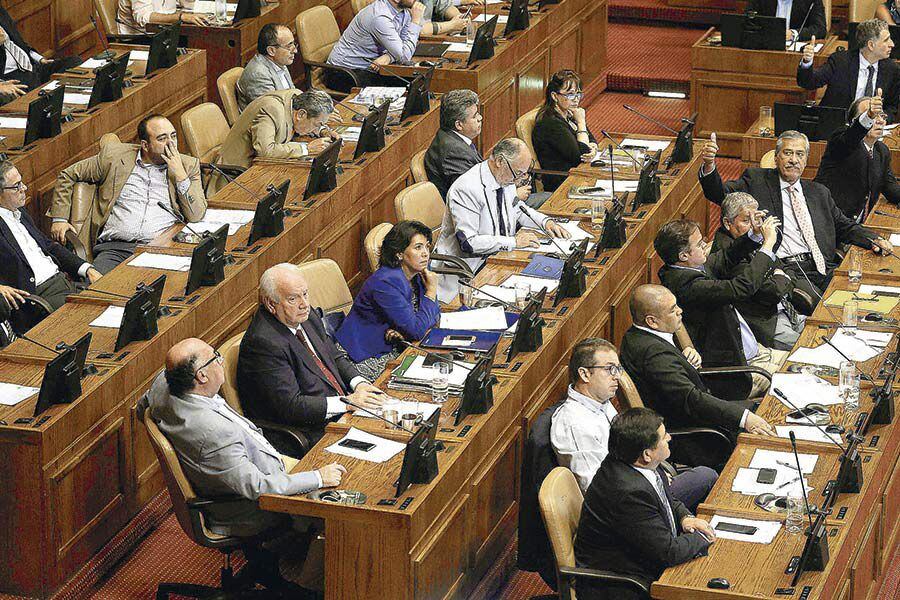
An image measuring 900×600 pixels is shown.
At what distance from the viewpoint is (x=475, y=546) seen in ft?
16.6

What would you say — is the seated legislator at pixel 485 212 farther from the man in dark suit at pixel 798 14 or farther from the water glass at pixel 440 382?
the man in dark suit at pixel 798 14

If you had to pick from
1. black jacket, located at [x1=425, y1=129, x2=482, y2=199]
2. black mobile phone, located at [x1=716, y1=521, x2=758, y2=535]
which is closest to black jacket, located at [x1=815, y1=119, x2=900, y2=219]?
black jacket, located at [x1=425, y1=129, x2=482, y2=199]

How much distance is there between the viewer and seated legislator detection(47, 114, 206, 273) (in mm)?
6566

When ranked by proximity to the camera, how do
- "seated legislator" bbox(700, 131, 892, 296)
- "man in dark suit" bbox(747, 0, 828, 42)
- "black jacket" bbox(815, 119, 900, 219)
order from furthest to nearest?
1. "man in dark suit" bbox(747, 0, 828, 42)
2. "black jacket" bbox(815, 119, 900, 219)
3. "seated legislator" bbox(700, 131, 892, 296)

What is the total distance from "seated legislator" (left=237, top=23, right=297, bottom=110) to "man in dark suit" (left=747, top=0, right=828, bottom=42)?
3.14 meters

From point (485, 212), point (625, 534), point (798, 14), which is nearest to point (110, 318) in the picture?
point (485, 212)

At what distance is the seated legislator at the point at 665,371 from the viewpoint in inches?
217

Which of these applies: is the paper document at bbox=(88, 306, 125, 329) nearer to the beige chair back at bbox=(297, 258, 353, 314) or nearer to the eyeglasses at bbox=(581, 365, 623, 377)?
the beige chair back at bbox=(297, 258, 353, 314)

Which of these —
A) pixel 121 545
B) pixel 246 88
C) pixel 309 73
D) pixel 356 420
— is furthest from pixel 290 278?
pixel 309 73

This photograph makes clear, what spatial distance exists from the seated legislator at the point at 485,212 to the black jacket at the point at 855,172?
159cm

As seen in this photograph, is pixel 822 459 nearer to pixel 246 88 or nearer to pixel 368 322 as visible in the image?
pixel 368 322

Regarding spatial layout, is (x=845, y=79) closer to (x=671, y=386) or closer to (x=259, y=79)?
(x=259, y=79)

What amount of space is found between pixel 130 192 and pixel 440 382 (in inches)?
81.8

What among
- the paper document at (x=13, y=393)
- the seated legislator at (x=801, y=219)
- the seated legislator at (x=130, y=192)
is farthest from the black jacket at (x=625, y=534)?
the seated legislator at (x=801, y=219)
